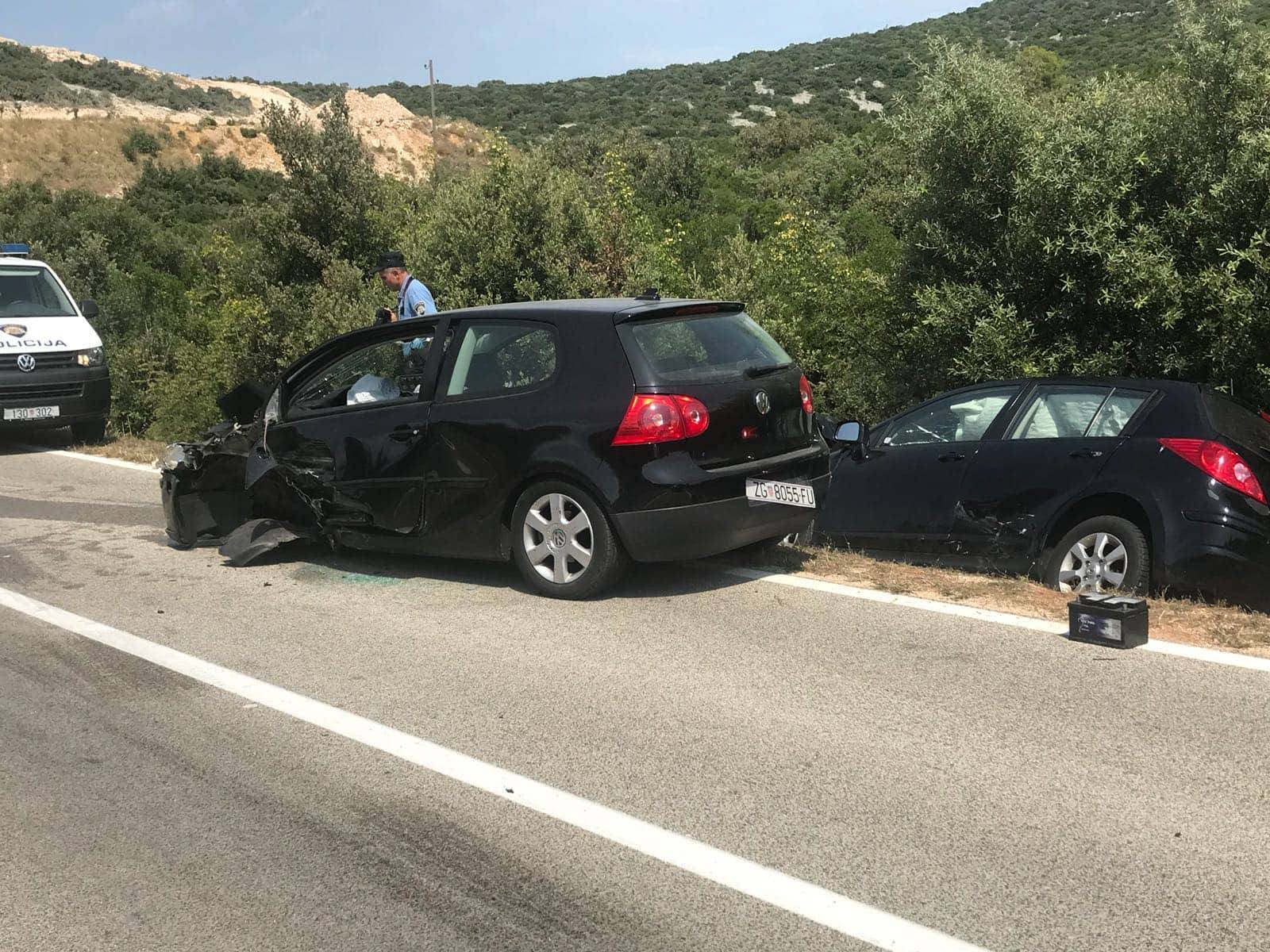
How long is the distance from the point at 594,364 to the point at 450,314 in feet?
3.83

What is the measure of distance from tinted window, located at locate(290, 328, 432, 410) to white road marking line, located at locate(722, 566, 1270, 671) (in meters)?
2.24

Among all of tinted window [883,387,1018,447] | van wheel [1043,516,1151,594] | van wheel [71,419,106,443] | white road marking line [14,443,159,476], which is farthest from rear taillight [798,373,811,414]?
van wheel [71,419,106,443]

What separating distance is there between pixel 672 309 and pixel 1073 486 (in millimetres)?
2624

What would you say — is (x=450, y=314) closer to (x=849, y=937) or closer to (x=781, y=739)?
(x=781, y=739)

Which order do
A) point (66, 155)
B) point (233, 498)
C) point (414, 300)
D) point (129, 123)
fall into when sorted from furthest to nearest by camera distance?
point (129, 123) < point (66, 155) < point (414, 300) < point (233, 498)

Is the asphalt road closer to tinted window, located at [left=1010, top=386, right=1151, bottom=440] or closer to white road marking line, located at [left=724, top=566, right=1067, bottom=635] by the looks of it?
white road marking line, located at [left=724, top=566, right=1067, bottom=635]

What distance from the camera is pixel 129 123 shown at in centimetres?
6606

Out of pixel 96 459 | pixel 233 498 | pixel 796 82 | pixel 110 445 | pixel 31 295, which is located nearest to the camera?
pixel 233 498

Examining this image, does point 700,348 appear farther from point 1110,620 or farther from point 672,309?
point 1110,620

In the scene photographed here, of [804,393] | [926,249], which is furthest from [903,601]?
[926,249]

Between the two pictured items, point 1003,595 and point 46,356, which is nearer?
point 1003,595

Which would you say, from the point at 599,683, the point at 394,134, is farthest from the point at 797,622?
the point at 394,134

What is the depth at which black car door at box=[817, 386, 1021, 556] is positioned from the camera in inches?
325

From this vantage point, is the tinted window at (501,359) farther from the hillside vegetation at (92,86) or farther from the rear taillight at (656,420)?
the hillside vegetation at (92,86)
